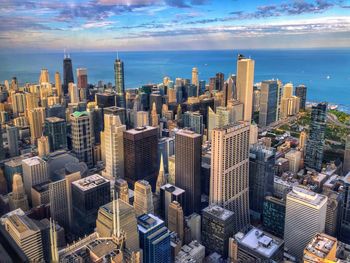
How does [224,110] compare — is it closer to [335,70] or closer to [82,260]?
[82,260]

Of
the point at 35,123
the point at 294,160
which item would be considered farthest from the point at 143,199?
the point at 35,123

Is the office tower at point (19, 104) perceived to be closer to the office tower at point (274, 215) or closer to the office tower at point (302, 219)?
the office tower at point (274, 215)

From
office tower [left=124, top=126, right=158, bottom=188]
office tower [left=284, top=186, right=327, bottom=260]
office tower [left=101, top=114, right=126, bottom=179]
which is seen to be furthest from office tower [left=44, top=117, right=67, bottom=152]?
office tower [left=284, top=186, right=327, bottom=260]

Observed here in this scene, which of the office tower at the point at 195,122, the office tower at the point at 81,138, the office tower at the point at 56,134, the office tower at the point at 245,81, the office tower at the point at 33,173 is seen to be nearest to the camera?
the office tower at the point at 33,173

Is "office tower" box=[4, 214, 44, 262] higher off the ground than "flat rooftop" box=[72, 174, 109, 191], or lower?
higher

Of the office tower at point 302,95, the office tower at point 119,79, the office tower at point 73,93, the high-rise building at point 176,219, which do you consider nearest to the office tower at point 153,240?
the high-rise building at point 176,219

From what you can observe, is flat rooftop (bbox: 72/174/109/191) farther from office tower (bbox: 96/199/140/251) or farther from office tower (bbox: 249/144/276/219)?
office tower (bbox: 249/144/276/219)
